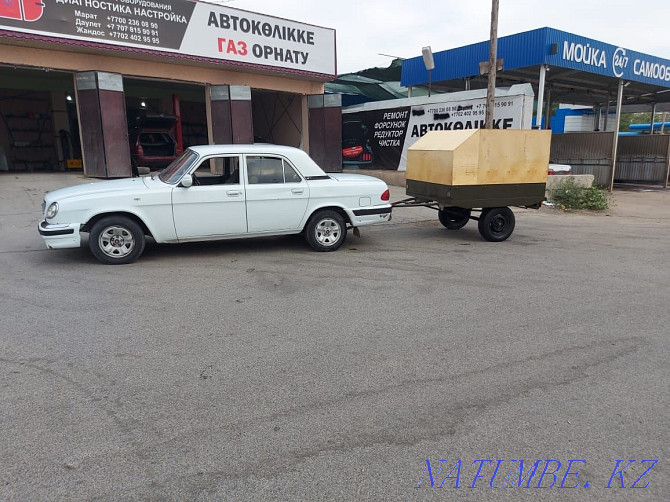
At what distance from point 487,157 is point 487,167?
173mm

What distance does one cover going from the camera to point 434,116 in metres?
17.1

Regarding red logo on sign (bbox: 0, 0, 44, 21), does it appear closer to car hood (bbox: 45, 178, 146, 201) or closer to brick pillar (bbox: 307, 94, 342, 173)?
car hood (bbox: 45, 178, 146, 201)

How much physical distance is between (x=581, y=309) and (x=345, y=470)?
3800 millimetres

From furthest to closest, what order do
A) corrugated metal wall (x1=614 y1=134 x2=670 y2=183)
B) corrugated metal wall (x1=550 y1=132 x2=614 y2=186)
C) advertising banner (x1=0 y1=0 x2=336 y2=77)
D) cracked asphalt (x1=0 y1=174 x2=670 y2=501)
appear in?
corrugated metal wall (x1=614 y1=134 x2=670 y2=183) → corrugated metal wall (x1=550 y1=132 x2=614 y2=186) → advertising banner (x1=0 y1=0 x2=336 y2=77) → cracked asphalt (x1=0 y1=174 x2=670 y2=501)

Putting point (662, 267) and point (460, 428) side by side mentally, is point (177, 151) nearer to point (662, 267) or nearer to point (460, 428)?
→ point (662, 267)

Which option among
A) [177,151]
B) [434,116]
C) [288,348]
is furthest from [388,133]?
[288,348]

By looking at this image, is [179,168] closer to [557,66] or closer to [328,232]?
[328,232]

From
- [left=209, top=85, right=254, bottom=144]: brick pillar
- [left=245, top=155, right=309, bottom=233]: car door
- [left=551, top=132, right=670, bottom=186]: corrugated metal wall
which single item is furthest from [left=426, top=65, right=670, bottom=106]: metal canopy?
[left=245, top=155, right=309, bottom=233]: car door

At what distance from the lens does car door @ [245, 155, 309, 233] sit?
7.57 meters

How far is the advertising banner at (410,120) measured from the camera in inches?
582

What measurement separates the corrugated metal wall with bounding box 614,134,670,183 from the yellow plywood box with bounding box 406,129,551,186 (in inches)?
655

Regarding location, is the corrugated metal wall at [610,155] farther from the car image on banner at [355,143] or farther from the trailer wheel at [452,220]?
the trailer wheel at [452,220]

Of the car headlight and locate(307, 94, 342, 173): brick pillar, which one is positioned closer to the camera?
the car headlight

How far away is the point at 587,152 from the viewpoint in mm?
19734
